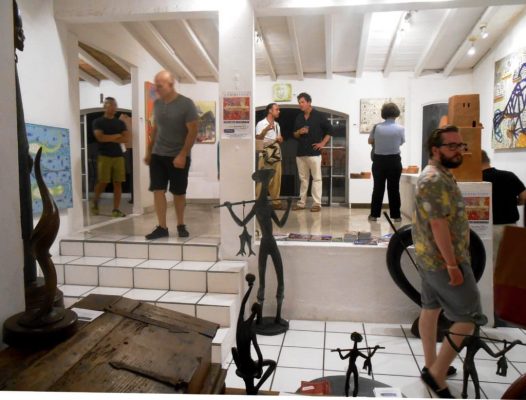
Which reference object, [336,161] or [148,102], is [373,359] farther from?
[336,161]

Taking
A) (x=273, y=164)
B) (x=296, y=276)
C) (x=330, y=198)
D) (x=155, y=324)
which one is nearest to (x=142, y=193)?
(x=273, y=164)

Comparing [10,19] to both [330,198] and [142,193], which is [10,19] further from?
[330,198]

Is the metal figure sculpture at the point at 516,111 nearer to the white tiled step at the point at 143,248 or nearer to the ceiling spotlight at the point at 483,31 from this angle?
the ceiling spotlight at the point at 483,31

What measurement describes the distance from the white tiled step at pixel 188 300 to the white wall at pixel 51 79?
998 mm

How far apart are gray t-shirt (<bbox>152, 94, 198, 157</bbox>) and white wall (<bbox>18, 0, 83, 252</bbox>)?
3.23 ft

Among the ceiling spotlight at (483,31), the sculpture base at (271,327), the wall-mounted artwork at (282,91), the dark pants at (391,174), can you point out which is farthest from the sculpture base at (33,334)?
the wall-mounted artwork at (282,91)

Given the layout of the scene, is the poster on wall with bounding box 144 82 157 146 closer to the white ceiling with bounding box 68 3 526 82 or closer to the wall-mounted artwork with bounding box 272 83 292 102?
the white ceiling with bounding box 68 3 526 82

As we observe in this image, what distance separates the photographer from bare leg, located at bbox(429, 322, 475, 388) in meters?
2.31

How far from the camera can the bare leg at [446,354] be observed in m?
2.31

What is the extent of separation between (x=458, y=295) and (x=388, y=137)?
2.32 m

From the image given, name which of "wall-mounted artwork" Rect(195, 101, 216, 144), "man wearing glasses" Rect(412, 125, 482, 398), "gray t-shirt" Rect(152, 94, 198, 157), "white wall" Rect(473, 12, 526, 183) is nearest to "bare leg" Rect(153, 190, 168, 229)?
"gray t-shirt" Rect(152, 94, 198, 157)

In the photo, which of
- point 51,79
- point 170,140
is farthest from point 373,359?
point 51,79

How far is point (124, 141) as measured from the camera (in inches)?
201

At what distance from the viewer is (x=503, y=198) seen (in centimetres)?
349
